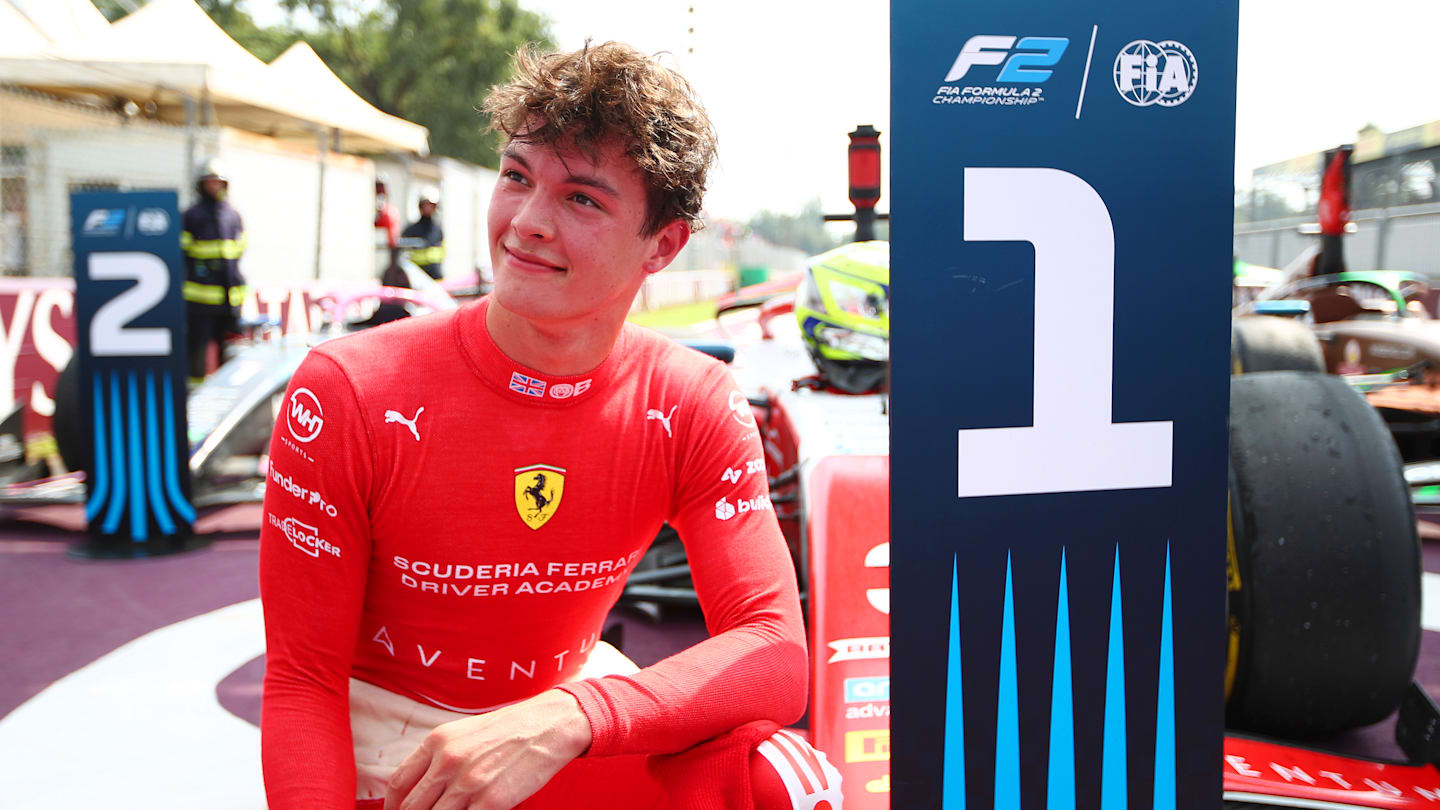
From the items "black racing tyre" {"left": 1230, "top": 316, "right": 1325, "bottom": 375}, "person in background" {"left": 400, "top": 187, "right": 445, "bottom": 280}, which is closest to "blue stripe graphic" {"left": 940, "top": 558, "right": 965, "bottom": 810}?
"black racing tyre" {"left": 1230, "top": 316, "right": 1325, "bottom": 375}

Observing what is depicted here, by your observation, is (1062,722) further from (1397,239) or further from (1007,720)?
(1397,239)

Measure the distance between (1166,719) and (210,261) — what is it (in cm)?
699

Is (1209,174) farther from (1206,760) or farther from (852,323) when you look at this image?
→ (852,323)

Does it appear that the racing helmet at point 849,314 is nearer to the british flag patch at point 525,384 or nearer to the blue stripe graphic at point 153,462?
the british flag patch at point 525,384

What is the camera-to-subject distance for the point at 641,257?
1.39 m

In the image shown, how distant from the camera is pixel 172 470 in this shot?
13.1ft

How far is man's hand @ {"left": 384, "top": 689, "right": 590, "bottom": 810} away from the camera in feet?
3.55

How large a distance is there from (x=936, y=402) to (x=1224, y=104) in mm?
466

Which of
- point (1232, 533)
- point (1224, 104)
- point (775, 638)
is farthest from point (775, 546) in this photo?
point (1232, 533)

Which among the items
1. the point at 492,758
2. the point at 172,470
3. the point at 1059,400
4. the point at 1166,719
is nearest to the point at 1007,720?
the point at 1166,719

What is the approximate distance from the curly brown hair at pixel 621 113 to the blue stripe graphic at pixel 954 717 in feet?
2.06

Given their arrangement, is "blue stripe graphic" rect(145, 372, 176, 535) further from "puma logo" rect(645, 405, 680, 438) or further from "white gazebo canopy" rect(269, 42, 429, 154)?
"white gazebo canopy" rect(269, 42, 429, 154)

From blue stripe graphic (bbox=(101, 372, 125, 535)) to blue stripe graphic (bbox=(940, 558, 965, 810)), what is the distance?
3766mm

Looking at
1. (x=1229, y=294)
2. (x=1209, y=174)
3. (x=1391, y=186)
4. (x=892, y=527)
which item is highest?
(x=1391, y=186)
